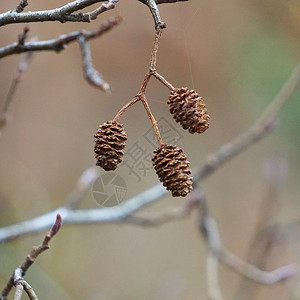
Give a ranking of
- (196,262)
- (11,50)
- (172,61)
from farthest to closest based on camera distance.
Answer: (196,262), (172,61), (11,50)

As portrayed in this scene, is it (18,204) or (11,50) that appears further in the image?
(18,204)

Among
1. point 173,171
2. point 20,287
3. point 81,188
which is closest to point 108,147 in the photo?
point 173,171

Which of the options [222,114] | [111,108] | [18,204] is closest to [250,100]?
[222,114]

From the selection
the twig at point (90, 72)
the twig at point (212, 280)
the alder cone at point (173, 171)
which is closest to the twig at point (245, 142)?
the twig at point (212, 280)

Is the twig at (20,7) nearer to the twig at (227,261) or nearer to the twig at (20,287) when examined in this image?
the twig at (20,287)

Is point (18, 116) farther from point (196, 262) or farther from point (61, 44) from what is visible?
point (61, 44)

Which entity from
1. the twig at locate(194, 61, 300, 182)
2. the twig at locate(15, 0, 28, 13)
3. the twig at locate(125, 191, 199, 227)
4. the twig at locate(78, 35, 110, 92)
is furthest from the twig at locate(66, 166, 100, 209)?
the twig at locate(15, 0, 28, 13)
